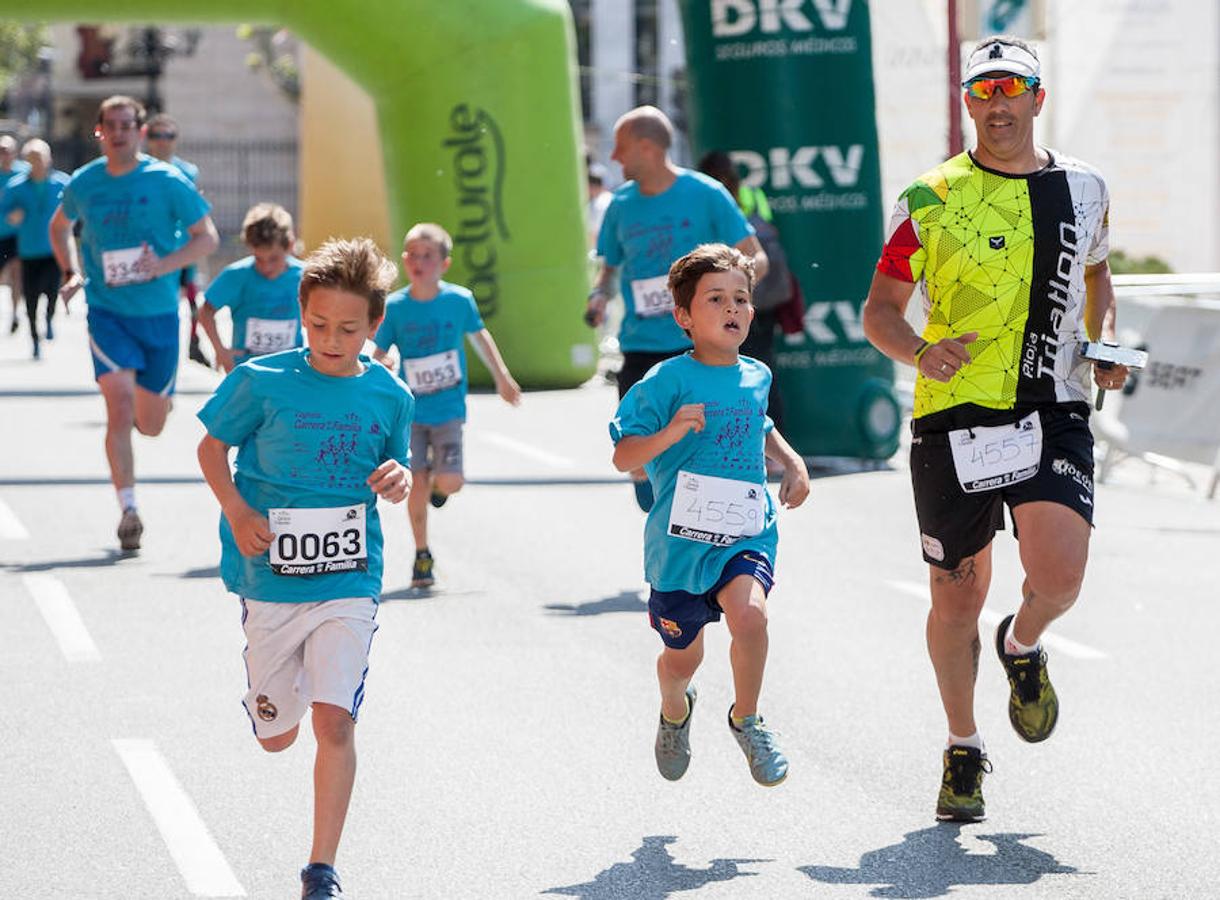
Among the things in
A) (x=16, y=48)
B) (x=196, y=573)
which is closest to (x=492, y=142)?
(x=196, y=573)

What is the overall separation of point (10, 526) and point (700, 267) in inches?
261

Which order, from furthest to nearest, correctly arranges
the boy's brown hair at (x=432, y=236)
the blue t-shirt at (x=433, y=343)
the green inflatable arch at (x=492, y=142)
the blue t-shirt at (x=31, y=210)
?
the blue t-shirt at (x=31, y=210) → the green inflatable arch at (x=492, y=142) → the blue t-shirt at (x=433, y=343) → the boy's brown hair at (x=432, y=236)

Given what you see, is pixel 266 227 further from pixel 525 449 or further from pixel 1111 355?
pixel 1111 355

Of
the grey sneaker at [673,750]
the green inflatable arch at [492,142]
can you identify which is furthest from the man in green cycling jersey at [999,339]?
the green inflatable arch at [492,142]

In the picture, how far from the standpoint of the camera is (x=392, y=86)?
63.4 ft

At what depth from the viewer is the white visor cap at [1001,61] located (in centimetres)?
578

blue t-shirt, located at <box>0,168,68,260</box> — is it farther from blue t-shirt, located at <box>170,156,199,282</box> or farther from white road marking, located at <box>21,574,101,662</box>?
white road marking, located at <box>21,574,101,662</box>

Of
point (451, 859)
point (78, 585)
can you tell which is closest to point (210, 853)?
point (451, 859)

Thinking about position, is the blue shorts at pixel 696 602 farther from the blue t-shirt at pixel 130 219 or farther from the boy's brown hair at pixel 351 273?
the blue t-shirt at pixel 130 219

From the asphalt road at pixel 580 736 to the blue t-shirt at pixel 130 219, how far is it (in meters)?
1.17

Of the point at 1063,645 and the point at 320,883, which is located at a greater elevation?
the point at 320,883

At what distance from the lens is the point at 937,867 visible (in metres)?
5.56

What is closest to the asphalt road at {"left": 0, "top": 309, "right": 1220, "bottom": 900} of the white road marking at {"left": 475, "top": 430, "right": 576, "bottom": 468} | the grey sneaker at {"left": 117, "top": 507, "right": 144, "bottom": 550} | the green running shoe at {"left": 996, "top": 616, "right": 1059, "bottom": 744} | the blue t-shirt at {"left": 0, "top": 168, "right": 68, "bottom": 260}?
the grey sneaker at {"left": 117, "top": 507, "right": 144, "bottom": 550}

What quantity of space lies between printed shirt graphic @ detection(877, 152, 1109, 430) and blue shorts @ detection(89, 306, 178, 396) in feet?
19.2
